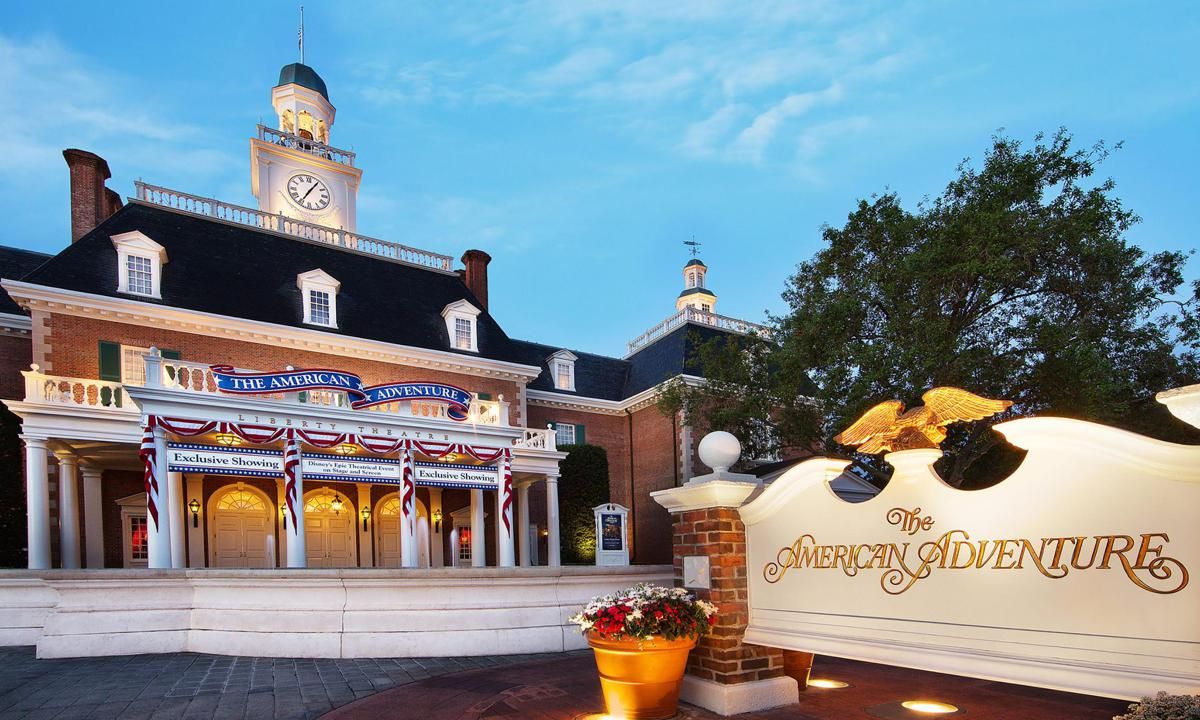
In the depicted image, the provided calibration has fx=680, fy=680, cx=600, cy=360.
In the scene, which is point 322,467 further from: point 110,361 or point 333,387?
point 110,361

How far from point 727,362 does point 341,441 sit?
11.0m

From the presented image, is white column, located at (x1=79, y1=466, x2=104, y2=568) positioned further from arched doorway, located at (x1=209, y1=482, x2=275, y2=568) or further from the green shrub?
the green shrub

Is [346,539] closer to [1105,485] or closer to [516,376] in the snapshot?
[516,376]

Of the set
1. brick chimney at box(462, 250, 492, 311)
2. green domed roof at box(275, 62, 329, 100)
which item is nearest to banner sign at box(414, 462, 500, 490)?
brick chimney at box(462, 250, 492, 311)

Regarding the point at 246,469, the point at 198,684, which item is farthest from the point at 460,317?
the point at 198,684

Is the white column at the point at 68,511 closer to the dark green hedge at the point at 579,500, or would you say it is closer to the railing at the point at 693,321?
the dark green hedge at the point at 579,500

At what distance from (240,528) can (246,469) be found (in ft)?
20.6

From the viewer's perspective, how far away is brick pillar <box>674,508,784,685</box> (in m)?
6.65

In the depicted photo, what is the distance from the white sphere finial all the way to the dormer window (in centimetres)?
2531

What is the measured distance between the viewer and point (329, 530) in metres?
23.5

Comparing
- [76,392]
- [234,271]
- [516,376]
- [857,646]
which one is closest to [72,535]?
[76,392]

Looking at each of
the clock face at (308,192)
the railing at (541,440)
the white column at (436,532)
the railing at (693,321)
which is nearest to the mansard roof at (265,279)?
the railing at (541,440)

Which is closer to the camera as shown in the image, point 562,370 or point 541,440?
point 541,440

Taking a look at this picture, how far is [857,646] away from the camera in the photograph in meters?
5.48
